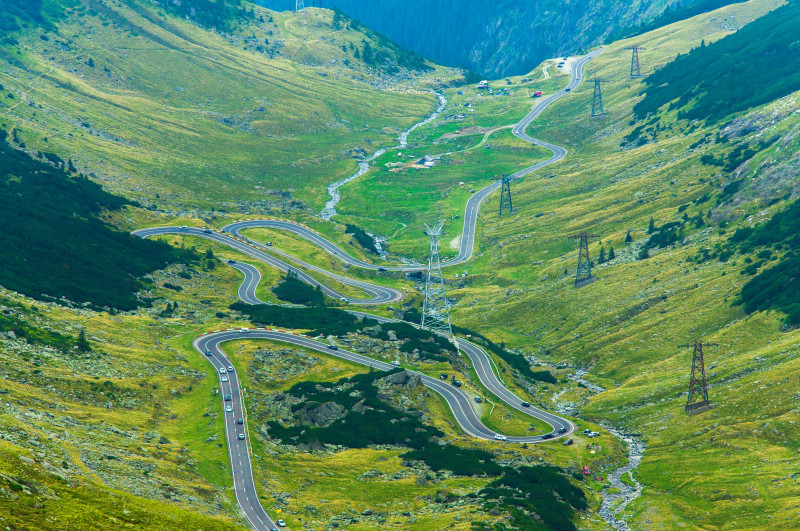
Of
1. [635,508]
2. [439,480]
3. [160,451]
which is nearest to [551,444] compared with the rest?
[635,508]

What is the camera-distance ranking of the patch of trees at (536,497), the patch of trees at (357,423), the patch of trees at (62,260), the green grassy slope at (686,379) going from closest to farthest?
1. the patch of trees at (536,497)
2. the green grassy slope at (686,379)
3. the patch of trees at (357,423)
4. the patch of trees at (62,260)

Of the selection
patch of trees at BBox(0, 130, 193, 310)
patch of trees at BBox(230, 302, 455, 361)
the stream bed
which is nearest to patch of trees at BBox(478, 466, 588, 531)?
the stream bed

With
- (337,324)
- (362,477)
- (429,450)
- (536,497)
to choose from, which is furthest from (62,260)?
(536,497)

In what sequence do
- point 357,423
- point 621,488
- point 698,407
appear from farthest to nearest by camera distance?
point 698,407 → point 357,423 → point 621,488

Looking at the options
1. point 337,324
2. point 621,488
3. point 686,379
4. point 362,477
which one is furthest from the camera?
point 337,324

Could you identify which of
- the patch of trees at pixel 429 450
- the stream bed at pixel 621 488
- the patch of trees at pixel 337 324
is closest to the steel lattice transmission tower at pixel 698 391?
the stream bed at pixel 621 488

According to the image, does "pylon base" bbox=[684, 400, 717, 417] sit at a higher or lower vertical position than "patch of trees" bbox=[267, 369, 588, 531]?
higher

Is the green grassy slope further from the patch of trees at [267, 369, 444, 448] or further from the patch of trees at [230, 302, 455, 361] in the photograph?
the patch of trees at [267, 369, 444, 448]

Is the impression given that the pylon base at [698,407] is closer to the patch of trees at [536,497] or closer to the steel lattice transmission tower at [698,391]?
the steel lattice transmission tower at [698,391]

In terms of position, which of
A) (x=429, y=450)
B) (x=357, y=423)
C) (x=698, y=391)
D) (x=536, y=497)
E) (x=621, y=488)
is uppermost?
(x=698, y=391)

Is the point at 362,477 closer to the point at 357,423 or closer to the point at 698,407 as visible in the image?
the point at 357,423

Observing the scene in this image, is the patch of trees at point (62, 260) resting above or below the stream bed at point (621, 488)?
above
